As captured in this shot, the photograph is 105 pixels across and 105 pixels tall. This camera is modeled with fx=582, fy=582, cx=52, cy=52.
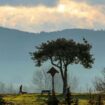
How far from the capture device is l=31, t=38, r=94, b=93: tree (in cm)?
11625

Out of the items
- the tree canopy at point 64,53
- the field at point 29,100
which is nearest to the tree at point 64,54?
the tree canopy at point 64,53

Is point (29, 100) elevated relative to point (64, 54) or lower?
lower

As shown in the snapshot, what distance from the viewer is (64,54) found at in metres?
116

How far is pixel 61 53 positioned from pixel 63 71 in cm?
644

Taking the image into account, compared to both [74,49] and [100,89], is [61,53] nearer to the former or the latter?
[74,49]

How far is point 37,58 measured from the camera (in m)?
122

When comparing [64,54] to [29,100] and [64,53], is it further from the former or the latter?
[29,100]

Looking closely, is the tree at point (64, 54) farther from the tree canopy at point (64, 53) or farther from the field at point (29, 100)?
the field at point (29, 100)

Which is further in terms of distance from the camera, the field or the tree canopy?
the tree canopy

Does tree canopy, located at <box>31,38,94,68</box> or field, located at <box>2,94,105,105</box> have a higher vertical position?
tree canopy, located at <box>31,38,94,68</box>

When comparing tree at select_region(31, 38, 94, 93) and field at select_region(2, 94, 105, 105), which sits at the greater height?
tree at select_region(31, 38, 94, 93)

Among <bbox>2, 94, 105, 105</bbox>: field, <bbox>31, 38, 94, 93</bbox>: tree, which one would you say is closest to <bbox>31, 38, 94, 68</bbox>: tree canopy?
<bbox>31, 38, 94, 93</bbox>: tree

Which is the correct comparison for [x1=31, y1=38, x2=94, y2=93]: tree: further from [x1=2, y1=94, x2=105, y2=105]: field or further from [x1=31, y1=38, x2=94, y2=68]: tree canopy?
[x1=2, y1=94, x2=105, y2=105]: field

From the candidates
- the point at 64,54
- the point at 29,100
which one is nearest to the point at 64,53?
the point at 64,54
